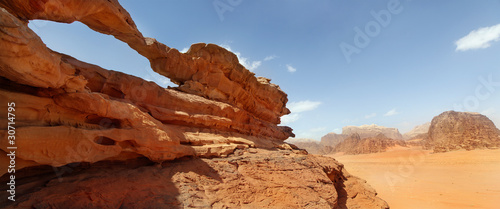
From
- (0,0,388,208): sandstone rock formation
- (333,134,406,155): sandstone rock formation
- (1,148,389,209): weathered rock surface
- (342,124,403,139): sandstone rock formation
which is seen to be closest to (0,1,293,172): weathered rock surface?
(0,0,388,208): sandstone rock formation

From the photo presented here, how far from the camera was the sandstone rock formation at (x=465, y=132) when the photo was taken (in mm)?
27953

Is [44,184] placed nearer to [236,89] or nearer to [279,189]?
[279,189]

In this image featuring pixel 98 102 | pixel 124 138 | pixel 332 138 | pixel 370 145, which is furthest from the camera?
pixel 332 138

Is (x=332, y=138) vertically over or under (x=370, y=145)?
over

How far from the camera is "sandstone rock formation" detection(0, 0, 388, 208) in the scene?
3895 mm

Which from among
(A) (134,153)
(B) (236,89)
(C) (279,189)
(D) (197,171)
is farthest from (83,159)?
(B) (236,89)

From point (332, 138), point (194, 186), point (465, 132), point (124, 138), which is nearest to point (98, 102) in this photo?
point (124, 138)

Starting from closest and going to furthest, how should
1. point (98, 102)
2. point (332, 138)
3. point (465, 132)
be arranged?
1. point (98, 102)
2. point (465, 132)
3. point (332, 138)

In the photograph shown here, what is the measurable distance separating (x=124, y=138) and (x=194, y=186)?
7.43 ft

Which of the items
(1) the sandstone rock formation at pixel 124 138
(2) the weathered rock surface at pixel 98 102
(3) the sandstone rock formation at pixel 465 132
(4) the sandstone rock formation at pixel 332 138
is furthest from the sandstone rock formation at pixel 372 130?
(2) the weathered rock surface at pixel 98 102

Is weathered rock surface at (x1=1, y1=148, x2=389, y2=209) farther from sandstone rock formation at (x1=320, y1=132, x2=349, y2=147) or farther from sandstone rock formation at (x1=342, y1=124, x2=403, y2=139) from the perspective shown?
sandstone rock formation at (x1=342, y1=124, x2=403, y2=139)

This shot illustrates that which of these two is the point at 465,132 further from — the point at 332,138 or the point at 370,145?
the point at 332,138

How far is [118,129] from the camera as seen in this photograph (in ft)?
17.5

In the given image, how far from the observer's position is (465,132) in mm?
29062
